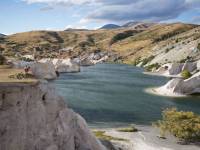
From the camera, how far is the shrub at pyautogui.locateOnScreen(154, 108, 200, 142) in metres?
61.0

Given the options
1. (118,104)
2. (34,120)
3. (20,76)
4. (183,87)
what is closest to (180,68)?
(183,87)

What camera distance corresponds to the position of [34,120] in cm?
3562

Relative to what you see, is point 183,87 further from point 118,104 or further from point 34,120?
point 34,120

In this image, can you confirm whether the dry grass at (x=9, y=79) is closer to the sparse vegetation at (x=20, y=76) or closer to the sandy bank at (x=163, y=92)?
the sparse vegetation at (x=20, y=76)

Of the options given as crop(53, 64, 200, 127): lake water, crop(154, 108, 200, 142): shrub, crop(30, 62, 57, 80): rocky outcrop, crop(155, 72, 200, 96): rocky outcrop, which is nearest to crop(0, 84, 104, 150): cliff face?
crop(154, 108, 200, 142): shrub

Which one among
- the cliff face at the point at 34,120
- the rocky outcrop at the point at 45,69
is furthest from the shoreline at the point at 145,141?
the rocky outcrop at the point at 45,69

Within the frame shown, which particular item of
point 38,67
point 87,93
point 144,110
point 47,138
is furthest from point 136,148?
point 38,67

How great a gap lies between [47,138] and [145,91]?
87025 mm

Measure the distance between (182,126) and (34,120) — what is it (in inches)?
1264

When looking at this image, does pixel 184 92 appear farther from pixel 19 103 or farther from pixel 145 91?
pixel 19 103

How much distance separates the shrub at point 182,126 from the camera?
61.0m

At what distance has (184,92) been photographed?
115375mm

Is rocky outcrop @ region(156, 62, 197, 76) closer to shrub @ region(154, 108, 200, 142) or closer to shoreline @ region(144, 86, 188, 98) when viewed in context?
shoreline @ region(144, 86, 188, 98)

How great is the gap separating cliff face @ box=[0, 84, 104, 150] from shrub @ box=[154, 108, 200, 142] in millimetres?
23945
